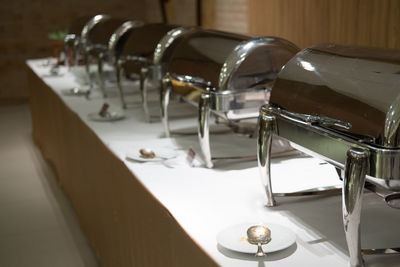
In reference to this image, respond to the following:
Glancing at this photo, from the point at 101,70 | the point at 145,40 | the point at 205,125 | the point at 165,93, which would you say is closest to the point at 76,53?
the point at 101,70

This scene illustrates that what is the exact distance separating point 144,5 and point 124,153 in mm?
5357

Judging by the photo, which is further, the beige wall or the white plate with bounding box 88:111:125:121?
the white plate with bounding box 88:111:125:121

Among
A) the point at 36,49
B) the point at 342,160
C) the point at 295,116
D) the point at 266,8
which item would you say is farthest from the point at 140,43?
the point at 36,49

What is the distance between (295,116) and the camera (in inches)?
54.2

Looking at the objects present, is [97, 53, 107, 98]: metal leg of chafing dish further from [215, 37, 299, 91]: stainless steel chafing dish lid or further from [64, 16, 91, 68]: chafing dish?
[215, 37, 299, 91]: stainless steel chafing dish lid

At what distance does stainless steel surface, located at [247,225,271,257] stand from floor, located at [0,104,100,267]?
1.43 m

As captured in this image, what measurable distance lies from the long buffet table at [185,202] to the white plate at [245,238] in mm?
20

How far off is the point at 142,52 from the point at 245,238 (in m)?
1.69

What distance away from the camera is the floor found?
2.57 metres

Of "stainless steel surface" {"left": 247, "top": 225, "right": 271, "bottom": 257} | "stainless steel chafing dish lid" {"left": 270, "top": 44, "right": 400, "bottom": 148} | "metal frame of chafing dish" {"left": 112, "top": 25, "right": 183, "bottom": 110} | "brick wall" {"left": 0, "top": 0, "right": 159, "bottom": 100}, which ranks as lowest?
"brick wall" {"left": 0, "top": 0, "right": 159, "bottom": 100}

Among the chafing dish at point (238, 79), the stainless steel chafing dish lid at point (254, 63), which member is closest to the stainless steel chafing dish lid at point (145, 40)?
the chafing dish at point (238, 79)

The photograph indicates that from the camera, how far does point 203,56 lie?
80.5 inches

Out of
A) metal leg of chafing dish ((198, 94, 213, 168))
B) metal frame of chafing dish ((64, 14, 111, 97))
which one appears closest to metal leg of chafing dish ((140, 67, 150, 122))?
metal leg of chafing dish ((198, 94, 213, 168))

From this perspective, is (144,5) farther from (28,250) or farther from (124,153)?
(124,153)
